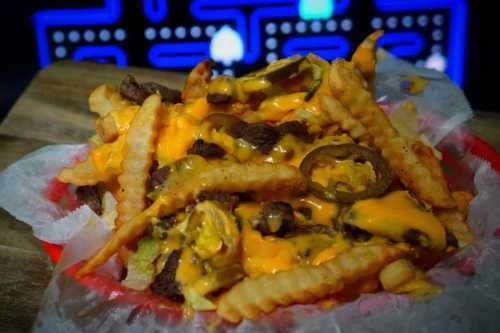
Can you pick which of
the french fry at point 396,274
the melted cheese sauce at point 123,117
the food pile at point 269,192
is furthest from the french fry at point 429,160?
the melted cheese sauce at point 123,117

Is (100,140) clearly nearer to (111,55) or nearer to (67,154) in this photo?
(67,154)

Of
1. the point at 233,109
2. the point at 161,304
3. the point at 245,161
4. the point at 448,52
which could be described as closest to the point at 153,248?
the point at 161,304

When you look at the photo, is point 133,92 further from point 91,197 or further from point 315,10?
point 315,10

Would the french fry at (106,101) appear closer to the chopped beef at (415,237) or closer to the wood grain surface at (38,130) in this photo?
the wood grain surface at (38,130)

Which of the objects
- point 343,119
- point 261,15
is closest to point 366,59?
point 343,119

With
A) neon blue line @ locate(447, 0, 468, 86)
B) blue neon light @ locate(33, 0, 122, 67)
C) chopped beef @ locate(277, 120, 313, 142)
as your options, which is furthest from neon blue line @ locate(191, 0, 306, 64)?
chopped beef @ locate(277, 120, 313, 142)

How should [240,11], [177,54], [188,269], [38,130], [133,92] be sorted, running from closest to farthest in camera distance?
[188,269], [133,92], [38,130], [240,11], [177,54]

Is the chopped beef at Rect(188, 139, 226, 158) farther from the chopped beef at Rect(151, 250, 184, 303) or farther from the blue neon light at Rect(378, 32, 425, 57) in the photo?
the blue neon light at Rect(378, 32, 425, 57)
